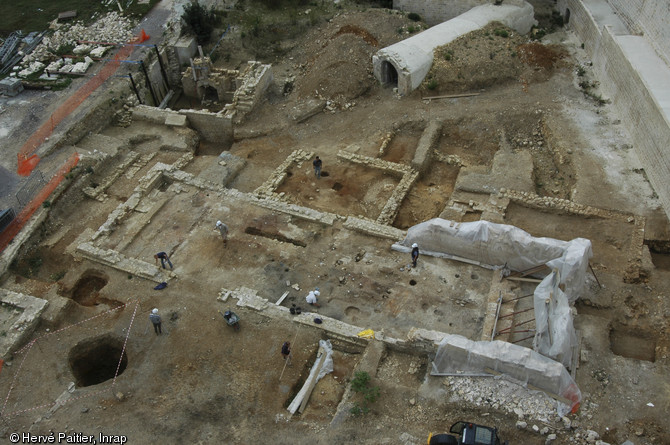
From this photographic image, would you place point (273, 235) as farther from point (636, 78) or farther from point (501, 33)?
point (501, 33)

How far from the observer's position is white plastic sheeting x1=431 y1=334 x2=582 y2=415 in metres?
11.1

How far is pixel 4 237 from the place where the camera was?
651 inches

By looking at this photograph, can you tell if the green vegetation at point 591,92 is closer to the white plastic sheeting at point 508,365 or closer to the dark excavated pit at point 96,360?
the white plastic sheeting at point 508,365

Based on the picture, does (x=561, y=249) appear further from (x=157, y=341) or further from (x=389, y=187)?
(x=157, y=341)

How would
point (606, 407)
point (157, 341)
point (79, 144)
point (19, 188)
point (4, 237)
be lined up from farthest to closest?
point (79, 144) < point (19, 188) < point (4, 237) < point (157, 341) < point (606, 407)

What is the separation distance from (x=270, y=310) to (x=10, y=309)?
699cm

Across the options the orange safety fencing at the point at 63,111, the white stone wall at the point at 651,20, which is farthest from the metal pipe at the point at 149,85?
the white stone wall at the point at 651,20

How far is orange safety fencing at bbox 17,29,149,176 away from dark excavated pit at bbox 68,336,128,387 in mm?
8096

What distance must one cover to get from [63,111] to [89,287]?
931 cm

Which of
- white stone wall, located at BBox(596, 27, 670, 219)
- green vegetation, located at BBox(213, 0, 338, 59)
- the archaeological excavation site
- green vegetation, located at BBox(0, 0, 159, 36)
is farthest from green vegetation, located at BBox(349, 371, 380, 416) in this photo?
green vegetation, located at BBox(0, 0, 159, 36)

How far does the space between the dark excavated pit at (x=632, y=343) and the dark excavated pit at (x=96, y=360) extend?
39.9 ft

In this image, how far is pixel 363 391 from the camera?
38.3ft

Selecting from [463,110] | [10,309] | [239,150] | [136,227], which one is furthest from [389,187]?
[10,309]

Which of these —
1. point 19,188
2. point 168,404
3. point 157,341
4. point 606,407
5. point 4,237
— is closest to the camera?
point 606,407
